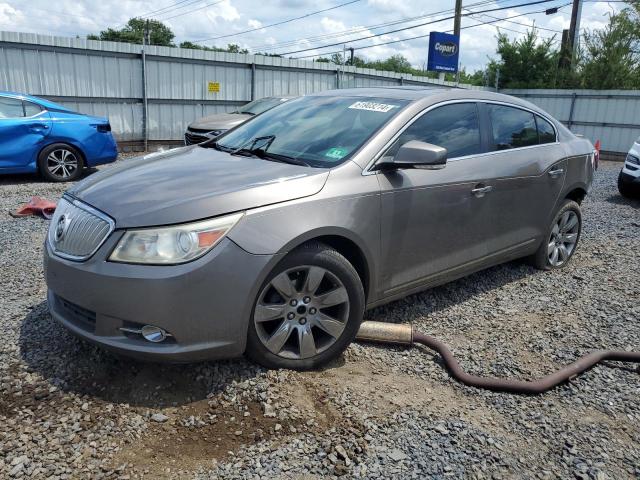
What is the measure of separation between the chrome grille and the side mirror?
63.8 inches

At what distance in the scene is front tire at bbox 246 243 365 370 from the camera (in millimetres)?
2898

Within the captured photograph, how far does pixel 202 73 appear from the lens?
14609mm

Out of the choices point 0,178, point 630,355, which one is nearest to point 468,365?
point 630,355

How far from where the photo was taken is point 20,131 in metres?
8.56

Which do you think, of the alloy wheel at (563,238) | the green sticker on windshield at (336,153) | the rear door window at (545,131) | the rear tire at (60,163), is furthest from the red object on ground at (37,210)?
the alloy wheel at (563,238)

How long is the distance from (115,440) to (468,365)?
81.1 inches

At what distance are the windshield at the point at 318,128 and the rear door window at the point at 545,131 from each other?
68.1 inches

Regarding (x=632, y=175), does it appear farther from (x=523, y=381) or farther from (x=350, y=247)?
(x=350, y=247)

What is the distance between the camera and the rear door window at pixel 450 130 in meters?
3.62

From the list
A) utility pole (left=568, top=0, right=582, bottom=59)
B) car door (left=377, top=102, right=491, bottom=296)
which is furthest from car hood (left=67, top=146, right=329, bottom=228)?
utility pole (left=568, top=0, right=582, bottom=59)

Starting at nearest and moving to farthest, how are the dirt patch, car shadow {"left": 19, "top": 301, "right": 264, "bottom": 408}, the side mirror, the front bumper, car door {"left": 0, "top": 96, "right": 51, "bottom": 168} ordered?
the dirt patch, the front bumper, car shadow {"left": 19, "top": 301, "right": 264, "bottom": 408}, the side mirror, car door {"left": 0, "top": 96, "right": 51, "bottom": 168}

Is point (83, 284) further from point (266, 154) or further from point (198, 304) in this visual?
point (266, 154)

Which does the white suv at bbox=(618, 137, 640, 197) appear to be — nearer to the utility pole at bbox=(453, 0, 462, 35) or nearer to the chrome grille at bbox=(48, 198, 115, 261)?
the chrome grille at bbox=(48, 198, 115, 261)

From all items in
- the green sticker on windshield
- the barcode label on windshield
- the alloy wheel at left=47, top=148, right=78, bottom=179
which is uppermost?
the barcode label on windshield
